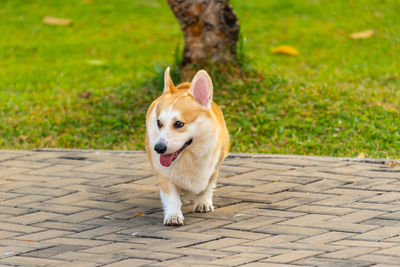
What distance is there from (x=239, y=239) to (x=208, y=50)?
381 cm

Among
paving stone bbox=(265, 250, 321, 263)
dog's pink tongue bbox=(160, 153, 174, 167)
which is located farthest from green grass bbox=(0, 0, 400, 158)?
paving stone bbox=(265, 250, 321, 263)

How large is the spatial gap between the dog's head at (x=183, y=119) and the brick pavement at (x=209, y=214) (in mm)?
602

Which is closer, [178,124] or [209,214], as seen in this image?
[178,124]

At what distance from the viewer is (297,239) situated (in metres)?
4.71

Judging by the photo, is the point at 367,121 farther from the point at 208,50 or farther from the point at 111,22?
the point at 111,22

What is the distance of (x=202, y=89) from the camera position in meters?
5.05

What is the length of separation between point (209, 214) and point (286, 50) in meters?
5.32

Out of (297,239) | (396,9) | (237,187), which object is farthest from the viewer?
(396,9)

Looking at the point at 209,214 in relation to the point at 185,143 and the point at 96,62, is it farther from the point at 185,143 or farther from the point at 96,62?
the point at 96,62

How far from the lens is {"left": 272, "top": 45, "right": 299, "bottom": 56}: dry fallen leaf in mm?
10203

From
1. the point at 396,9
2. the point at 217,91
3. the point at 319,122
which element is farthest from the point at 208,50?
the point at 396,9

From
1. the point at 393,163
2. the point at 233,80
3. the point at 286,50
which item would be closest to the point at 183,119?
the point at 393,163

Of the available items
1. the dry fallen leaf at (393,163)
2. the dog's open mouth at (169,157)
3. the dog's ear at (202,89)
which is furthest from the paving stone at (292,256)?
the dry fallen leaf at (393,163)

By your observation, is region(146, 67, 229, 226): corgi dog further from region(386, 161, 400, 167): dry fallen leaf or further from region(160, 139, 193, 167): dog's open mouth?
region(386, 161, 400, 167): dry fallen leaf
